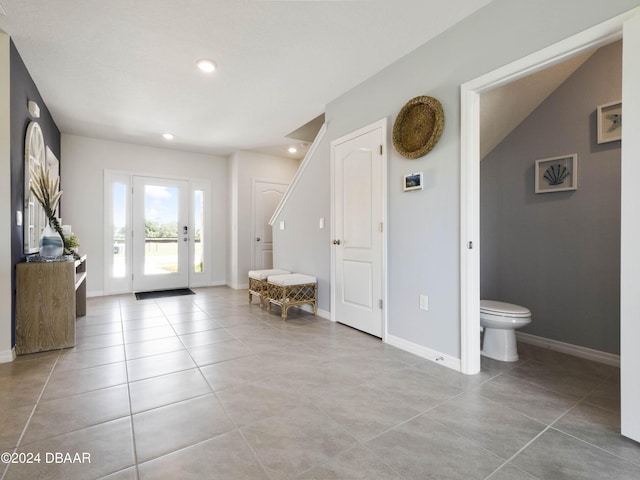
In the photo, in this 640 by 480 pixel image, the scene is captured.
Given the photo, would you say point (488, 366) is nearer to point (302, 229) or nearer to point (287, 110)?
point (302, 229)

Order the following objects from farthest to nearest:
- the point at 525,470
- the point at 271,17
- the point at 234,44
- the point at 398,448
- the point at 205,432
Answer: the point at 234,44
the point at 271,17
the point at 205,432
the point at 398,448
the point at 525,470

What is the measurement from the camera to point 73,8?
2.13 metres

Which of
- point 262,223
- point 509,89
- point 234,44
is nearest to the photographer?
point 234,44

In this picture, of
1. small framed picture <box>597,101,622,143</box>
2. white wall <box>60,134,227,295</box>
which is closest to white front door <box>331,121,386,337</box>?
small framed picture <box>597,101,622,143</box>

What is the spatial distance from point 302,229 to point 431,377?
8.12ft

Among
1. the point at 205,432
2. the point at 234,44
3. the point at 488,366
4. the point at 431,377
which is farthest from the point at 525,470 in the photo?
the point at 234,44

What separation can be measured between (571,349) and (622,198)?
1751 millimetres

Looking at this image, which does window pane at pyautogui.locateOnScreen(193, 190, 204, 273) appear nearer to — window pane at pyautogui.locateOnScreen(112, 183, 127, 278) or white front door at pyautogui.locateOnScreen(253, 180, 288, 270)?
white front door at pyautogui.locateOnScreen(253, 180, 288, 270)

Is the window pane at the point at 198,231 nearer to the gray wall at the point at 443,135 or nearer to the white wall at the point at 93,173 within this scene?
the white wall at the point at 93,173

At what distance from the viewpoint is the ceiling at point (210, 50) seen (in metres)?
2.15

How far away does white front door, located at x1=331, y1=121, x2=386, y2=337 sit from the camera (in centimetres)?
295

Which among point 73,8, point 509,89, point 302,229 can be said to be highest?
point 73,8

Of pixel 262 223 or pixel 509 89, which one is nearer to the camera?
pixel 509 89

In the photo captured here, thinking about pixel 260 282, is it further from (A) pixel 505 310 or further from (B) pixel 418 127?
(A) pixel 505 310
